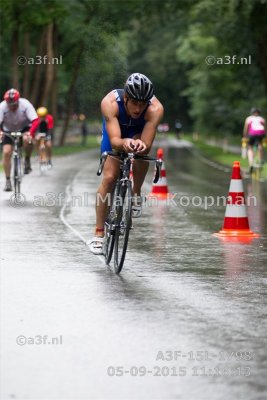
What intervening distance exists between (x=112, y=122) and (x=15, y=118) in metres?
9.35

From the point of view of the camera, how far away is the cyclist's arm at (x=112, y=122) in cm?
1045

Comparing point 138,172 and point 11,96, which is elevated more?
point 11,96

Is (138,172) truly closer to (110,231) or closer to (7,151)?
(110,231)

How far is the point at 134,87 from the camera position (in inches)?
406

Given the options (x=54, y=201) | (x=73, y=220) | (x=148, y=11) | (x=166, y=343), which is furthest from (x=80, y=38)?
(x=166, y=343)

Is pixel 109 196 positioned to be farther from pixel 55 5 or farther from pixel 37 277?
pixel 55 5

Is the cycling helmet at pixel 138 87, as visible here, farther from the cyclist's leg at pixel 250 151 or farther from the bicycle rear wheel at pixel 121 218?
the cyclist's leg at pixel 250 151

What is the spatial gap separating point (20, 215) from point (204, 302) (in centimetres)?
811

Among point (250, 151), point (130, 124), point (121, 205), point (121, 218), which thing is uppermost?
point (130, 124)

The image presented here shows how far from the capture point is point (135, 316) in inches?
325

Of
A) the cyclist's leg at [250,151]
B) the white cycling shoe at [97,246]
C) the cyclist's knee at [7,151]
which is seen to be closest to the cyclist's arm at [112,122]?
the white cycling shoe at [97,246]
